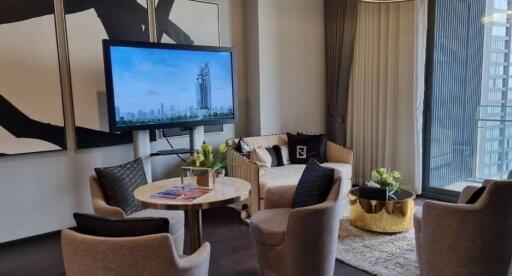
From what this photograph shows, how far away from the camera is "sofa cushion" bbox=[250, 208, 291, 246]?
99.7 inches

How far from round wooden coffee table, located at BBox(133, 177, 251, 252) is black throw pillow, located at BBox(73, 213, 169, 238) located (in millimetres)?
612

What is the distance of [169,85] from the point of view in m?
4.01

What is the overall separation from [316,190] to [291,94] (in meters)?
2.91

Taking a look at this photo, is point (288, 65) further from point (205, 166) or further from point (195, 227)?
point (195, 227)

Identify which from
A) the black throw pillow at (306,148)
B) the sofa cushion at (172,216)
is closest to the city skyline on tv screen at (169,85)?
the black throw pillow at (306,148)

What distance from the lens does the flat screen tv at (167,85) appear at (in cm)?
365

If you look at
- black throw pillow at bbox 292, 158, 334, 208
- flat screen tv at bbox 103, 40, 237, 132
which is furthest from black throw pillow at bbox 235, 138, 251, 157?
black throw pillow at bbox 292, 158, 334, 208

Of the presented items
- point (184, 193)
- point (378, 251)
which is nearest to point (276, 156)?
point (378, 251)

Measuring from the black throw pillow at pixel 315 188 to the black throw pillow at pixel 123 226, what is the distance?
1.24m

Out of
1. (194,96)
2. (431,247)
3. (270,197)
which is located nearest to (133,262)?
(270,197)

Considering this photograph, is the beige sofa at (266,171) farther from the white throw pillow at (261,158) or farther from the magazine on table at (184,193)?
the magazine on table at (184,193)

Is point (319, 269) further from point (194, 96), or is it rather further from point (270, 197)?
point (194, 96)

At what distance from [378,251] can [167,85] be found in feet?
8.57

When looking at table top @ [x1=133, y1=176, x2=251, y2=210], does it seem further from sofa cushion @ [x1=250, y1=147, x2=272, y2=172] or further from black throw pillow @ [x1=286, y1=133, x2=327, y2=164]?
black throw pillow @ [x1=286, y1=133, x2=327, y2=164]
